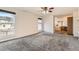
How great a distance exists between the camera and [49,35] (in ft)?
6.79

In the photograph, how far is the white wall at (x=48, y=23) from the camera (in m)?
2.02

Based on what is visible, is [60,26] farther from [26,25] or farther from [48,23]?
[26,25]

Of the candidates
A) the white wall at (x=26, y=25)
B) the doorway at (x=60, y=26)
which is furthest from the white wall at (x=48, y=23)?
the white wall at (x=26, y=25)

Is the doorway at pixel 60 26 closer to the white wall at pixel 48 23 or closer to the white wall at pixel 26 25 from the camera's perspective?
the white wall at pixel 48 23

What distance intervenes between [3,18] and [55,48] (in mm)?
1276

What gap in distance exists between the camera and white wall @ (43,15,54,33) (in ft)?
6.64

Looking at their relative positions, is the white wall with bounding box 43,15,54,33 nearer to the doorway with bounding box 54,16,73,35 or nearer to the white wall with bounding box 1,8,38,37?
the doorway with bounding box 54,16,73,35

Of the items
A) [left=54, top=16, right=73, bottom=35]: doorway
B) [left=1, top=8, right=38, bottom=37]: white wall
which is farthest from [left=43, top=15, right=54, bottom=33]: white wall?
[left=1, top=8, right=38, bottom=37]: white wall

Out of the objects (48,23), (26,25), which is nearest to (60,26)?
(48,23)

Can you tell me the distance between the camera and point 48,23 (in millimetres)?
2062
